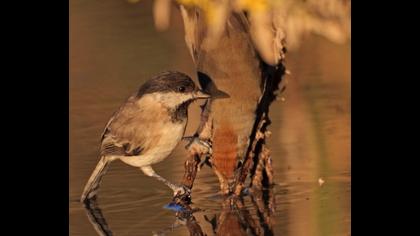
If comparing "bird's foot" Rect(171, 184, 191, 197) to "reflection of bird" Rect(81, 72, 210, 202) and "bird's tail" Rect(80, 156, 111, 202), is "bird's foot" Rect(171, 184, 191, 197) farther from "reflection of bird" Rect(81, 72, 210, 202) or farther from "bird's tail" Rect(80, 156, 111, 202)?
"bird's tail" Rect(80, 156, 111, 202)

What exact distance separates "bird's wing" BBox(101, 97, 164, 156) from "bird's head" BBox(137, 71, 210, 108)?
4cm

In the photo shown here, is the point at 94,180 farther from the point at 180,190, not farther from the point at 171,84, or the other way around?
the point at 171,84

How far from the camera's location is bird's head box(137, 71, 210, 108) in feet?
11.8

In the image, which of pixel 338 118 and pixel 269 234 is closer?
pixel 269 234

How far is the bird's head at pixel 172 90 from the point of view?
3592 millimetres

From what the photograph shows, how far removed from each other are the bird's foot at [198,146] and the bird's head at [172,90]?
14 centimetres

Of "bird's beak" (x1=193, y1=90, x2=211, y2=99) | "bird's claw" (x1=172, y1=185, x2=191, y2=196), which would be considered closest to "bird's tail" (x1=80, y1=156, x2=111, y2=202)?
"bird's claw" (x1=172, y1=185, x2=191, y2=196)

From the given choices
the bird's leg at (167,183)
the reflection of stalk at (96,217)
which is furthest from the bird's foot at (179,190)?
the reflection of stalk at (96,217)

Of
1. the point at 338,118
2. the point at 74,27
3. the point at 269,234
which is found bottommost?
the point at 269,234

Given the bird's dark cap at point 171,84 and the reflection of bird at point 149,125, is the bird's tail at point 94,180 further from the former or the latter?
the bird's dark cap at point 171,84
